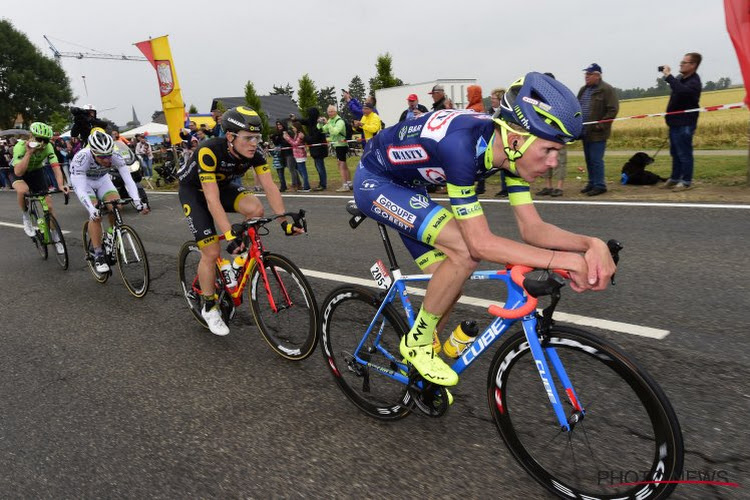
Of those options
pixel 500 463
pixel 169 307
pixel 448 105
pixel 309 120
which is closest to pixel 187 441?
pixel 500 463

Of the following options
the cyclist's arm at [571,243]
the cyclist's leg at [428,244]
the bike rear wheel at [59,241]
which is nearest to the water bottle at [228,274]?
the cyclist's leg at [428,244]

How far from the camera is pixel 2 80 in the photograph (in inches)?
2687

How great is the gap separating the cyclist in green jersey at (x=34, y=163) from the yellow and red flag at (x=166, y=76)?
11321mm

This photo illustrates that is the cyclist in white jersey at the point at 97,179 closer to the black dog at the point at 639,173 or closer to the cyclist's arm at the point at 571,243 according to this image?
the cyclist's arm at the point at 571,243

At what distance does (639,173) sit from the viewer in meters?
9.23

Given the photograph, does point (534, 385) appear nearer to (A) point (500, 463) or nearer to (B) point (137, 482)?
(A) point (500, 463)

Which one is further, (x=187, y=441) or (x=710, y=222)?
(x=710, y=222)

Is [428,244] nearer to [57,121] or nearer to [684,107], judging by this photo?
[684,107]

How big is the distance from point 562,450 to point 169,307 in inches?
174

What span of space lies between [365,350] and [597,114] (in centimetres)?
770

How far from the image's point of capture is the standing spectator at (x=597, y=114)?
869 cm

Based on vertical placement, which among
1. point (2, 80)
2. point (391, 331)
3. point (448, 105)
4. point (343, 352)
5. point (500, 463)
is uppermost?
point (2, 80)

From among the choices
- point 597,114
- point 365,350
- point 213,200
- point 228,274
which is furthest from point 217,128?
point 365,350

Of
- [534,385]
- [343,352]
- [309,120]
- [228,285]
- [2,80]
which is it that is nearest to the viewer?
[534,385]
